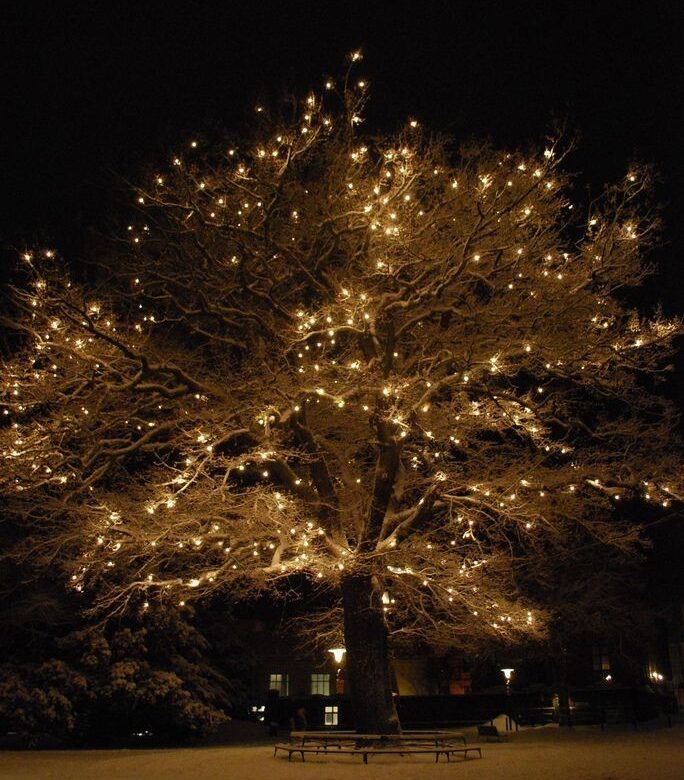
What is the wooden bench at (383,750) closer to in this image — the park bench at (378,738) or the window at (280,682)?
the park bench at (378,738)

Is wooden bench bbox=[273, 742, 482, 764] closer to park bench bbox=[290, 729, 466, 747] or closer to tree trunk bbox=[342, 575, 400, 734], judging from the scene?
park bench bbox=[290, 729, 466, 747]

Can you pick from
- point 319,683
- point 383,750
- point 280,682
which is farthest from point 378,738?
point 280,682

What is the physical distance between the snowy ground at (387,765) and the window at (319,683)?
814 inches

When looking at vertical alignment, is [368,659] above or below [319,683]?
above

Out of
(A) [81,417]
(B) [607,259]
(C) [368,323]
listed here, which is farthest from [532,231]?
(A) [81,417]

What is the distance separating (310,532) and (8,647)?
34.3 ft

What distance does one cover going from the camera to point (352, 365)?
14.1m

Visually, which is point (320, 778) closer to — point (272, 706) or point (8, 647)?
point (8, 647)

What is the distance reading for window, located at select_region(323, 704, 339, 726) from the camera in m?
27.5

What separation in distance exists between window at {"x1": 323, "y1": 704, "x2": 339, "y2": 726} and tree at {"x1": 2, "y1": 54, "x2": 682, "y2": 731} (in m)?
13.3

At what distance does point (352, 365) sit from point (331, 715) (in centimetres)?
1796

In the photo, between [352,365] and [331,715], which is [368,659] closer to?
[352,365]

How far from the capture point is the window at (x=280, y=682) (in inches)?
1455

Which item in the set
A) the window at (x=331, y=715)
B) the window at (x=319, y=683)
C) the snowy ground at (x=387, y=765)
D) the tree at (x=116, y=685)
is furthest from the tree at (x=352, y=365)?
the window at (x=319, y=683)
